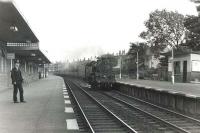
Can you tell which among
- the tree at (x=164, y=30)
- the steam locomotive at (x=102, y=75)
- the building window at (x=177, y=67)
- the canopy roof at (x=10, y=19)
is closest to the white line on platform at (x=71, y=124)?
the canopy roof at (x=10, y=19)

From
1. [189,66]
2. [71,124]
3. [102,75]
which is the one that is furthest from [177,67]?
[71,124]

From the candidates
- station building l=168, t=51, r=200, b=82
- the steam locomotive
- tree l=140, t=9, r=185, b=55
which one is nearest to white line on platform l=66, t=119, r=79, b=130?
the steam locomotive

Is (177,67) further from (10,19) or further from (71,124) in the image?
(71,124)

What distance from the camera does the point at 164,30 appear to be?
6981 centimetres

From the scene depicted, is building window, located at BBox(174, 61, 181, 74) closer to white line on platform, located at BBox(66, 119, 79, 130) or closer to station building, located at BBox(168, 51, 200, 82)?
station building, located at BBox(168, 51, 200, 82)

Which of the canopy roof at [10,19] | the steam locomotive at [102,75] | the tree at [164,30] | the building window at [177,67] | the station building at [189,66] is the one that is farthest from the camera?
the tree at [164,30]

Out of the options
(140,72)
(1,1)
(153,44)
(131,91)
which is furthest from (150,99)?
(140,72)

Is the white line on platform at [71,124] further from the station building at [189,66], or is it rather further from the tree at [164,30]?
the tree at [164,30]

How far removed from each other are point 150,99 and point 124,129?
12.7 meters

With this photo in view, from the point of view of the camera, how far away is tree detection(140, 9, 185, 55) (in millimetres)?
Answer: 68312

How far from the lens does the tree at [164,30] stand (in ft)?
224

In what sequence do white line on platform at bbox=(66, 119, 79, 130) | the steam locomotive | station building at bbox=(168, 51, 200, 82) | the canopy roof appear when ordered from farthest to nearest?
station building at bbox=(168, 51, 200, 82)
the steam locomotive
the canopy roof
white line on platform at bbox=(66, 119, 79, 130)

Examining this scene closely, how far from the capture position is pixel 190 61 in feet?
142

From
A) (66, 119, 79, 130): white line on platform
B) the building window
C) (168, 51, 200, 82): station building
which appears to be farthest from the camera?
the building window
